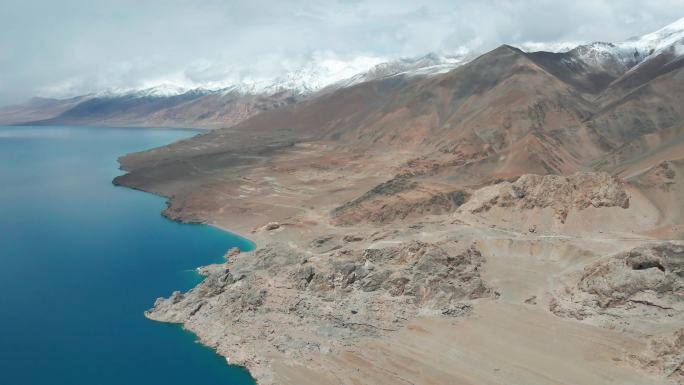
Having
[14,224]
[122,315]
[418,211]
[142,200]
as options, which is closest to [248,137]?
[142,200]

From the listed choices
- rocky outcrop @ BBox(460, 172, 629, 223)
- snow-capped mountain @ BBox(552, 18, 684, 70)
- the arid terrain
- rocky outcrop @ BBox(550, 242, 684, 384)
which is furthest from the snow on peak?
rocky outcrop @ BBox(550, 242, 684, 384)

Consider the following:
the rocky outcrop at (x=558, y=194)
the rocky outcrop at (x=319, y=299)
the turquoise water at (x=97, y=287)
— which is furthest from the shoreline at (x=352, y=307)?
the rocky outcrop at (x=558, y=194)

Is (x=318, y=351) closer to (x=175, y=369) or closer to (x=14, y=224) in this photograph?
(x=175, y=369)

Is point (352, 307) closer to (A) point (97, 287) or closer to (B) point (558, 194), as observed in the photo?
(A) point (97, 287)

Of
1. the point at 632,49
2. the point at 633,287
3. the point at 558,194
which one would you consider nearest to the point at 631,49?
the point at 632,49

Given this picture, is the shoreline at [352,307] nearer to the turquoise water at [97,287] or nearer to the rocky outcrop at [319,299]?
the rocky outcrop at [319,299]

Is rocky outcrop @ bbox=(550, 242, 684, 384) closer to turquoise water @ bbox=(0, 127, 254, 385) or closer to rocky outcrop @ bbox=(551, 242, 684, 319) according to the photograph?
rocky outcrop @ bbox=(551, 242, 684, 319)
